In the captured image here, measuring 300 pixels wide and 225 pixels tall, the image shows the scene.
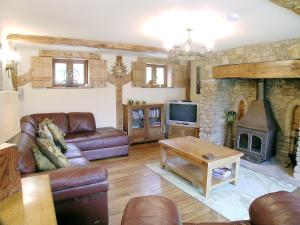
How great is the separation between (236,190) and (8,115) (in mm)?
2981

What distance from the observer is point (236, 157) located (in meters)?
3.10

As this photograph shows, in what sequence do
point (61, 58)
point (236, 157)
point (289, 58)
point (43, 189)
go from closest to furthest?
point (43, 189) → point (236, 157) → point (289, 58) → point (61, 58)

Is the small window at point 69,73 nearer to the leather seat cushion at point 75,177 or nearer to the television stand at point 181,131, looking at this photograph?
the television stand at point 181,131

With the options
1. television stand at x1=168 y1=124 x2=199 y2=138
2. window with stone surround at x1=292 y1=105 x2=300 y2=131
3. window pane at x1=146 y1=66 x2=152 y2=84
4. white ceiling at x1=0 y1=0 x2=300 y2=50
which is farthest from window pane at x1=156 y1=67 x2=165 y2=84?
window with stone surround at x1=292 y1=105 x2=300 y2=131

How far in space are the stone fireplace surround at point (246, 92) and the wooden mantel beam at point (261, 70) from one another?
83mm

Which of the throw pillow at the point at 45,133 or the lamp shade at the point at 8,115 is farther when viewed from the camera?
the throw pillow at the point at 45,133

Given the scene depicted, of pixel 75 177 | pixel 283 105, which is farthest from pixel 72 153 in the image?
pixel 283 105

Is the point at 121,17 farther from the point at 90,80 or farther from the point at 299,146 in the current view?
the point at 299,146

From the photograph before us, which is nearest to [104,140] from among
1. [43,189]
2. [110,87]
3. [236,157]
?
[110,87]

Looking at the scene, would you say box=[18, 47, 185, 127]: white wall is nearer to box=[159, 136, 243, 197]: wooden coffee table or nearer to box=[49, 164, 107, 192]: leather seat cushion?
box=[159, 136, 243, 197]: wooden coffee table

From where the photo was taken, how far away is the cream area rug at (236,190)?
260 centimetres

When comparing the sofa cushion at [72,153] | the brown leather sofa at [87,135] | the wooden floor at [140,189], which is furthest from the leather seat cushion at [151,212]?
the brown leather sofa at [87,135]

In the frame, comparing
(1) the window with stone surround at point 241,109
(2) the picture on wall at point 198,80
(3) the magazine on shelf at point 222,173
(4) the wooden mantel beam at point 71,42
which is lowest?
(3) the magazine on shelf at point 222,173

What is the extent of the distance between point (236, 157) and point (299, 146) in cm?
114
